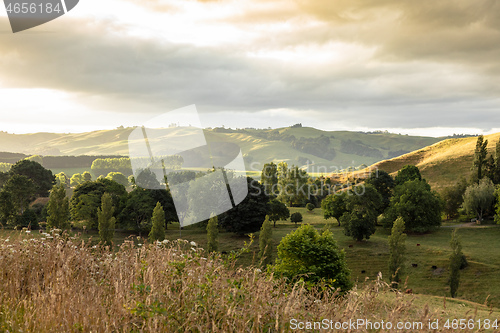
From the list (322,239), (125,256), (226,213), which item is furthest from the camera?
(226,213)

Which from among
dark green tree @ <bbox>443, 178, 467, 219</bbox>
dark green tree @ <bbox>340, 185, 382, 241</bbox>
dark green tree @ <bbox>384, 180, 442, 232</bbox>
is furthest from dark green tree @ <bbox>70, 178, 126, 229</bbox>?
dark green tree @ <bbox>443, 178, 467, 219</bbox>

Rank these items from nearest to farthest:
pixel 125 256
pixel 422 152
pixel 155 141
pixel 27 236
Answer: pixel 125 256, pixel 27 236, pixel 155 141, pixel 422 152

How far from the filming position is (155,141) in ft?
41.6

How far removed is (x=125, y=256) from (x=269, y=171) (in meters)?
96.3

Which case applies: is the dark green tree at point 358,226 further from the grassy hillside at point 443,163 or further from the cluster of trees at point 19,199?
the cluster of trees at point 19,199

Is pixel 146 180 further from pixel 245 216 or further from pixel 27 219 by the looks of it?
pixel 27 219

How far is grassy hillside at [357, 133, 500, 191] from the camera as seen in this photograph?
8775 cm

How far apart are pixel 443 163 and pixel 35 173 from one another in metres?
112

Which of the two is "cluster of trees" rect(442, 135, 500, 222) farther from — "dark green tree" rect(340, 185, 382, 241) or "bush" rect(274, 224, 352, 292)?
"bush" rect(274, 224, 352, 292)

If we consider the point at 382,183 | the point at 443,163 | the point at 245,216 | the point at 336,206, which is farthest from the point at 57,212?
the point at 443,163

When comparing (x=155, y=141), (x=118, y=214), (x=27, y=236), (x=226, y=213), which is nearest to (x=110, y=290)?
(x=27, y=236)

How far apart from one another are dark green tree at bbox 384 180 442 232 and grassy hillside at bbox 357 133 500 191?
29517mm

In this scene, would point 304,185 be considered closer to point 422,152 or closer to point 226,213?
point 226,213

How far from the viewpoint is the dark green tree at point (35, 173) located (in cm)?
7662
